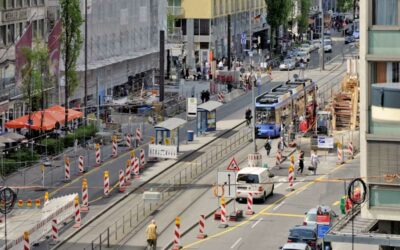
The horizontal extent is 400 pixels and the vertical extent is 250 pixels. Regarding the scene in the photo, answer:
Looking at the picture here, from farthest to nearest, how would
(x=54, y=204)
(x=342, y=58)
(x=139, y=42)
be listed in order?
(x=342, y=58), (x=139, y=42), (x=54, y=204)

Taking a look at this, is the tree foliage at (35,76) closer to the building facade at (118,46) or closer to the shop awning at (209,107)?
the building facade at (118,46)

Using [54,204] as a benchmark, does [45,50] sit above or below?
above

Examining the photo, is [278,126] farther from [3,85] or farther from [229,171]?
[229,171]

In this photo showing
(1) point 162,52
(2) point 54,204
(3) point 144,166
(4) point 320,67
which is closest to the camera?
(2) point 54,204

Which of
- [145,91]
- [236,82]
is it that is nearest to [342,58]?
[236,82]

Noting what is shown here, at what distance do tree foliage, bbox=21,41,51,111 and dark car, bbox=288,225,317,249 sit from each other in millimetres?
33232

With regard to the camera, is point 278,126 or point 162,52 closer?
point 278,126

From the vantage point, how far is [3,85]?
81.7m

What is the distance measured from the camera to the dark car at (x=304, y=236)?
47781 mm

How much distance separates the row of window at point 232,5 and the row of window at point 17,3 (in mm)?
52426

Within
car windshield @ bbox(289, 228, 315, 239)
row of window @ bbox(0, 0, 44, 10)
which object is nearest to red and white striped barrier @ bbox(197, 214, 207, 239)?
car windshield @ bbox(289, 228, 315, 239)

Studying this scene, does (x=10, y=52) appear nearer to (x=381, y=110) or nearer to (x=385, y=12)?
(x=385, y=12)

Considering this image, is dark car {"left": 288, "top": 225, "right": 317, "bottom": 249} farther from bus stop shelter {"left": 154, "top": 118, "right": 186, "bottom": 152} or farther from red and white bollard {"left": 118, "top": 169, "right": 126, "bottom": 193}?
bus stop shelter {"left": 154, "top": 118, "right": 186, "bottom": 152}

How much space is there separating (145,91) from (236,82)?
14480 millimetres
